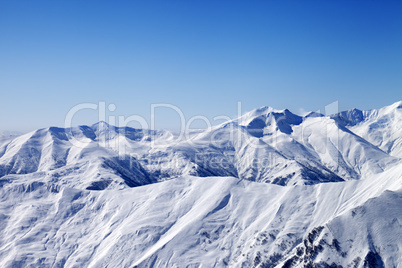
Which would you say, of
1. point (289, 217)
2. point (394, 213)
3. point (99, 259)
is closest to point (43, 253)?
point (99, 259)

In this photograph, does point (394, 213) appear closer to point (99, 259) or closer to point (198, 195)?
point (198, 195)

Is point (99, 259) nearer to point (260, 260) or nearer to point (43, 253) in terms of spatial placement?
point (43, 253)

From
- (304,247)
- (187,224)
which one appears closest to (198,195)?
(187,224)

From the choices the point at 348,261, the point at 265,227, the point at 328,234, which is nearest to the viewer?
the point at 348,261

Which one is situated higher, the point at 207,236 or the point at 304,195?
the point at 304,195

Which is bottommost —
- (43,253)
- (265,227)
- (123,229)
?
(43,253)

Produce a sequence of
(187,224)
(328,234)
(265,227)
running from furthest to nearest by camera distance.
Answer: (187,224) < (265,227) < (328,234)

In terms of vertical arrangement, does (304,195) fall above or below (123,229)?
above

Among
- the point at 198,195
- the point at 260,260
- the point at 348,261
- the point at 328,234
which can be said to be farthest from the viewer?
the point at 198,195

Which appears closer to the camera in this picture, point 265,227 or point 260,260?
point 260,260
